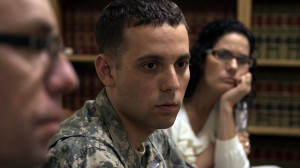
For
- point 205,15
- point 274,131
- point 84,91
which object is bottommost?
point 274,131

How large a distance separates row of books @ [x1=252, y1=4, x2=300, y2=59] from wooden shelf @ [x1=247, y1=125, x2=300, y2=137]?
517mm

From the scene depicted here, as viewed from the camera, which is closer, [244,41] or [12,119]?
[12,119]

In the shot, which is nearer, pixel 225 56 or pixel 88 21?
pixel 225 56

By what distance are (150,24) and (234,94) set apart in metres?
1.03

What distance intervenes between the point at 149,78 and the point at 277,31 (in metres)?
2.09

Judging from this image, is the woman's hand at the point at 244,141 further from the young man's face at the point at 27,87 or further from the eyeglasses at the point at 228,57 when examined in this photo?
the young man's face at the point at 27,87

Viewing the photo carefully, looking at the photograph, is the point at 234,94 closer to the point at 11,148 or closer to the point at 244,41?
the point at 244,41

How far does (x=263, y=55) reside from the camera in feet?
9.12

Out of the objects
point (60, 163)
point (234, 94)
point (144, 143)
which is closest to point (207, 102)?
point (234, 94)

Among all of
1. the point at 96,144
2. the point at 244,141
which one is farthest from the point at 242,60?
the point at 96,144

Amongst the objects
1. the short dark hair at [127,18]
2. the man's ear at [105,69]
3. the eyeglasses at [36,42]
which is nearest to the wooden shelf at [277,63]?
the short dark hair at [127,18]

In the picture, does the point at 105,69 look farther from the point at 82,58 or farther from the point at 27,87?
the point at 82,58

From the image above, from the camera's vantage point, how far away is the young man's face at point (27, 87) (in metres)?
0.46

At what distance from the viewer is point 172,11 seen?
1.03 meters
